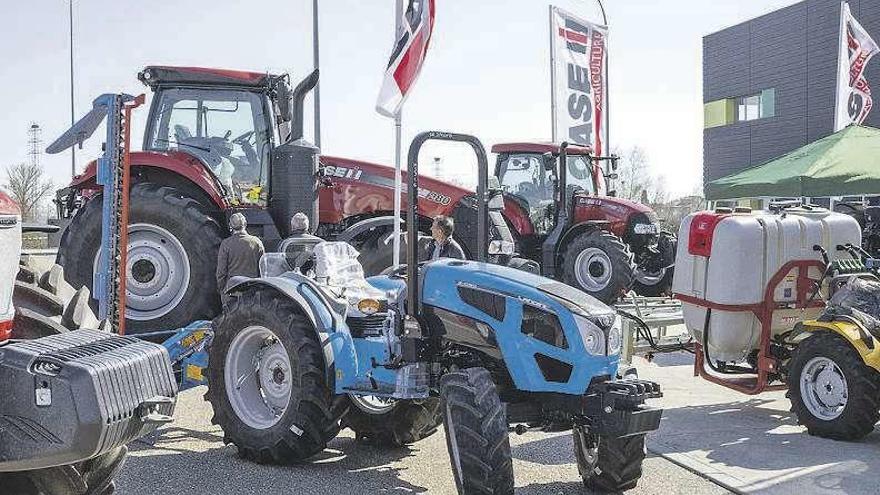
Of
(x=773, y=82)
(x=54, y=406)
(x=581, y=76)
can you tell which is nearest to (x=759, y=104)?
(x=773, y=82)

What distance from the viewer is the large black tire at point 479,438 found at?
13.9ft

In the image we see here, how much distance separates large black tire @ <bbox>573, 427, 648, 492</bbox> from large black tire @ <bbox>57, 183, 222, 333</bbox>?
4.40 m

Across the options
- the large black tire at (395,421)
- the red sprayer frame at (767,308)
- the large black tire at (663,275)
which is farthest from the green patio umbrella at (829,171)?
the large black tire at (395,421)

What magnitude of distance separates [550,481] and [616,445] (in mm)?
575

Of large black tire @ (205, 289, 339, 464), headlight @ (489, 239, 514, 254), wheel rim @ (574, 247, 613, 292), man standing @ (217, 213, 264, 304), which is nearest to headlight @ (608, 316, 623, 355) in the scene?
headlight @ (489, 239, 514, 254)

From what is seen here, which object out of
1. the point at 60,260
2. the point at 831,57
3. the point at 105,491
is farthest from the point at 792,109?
the point at 105,491

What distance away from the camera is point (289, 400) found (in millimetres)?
5297

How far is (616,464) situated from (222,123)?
564 centimetres

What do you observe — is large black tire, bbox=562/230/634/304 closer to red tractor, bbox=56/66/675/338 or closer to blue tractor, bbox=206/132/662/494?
red tractor, bbox=56/66/675/338

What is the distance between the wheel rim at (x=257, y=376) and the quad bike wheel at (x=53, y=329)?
4.80 feet

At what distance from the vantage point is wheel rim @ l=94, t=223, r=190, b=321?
809 cm

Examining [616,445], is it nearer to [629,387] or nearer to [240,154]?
[629,387]

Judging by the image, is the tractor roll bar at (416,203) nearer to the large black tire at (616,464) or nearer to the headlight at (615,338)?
the headlight at (615,338)

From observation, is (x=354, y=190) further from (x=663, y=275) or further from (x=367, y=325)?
(x=663, y=275)
